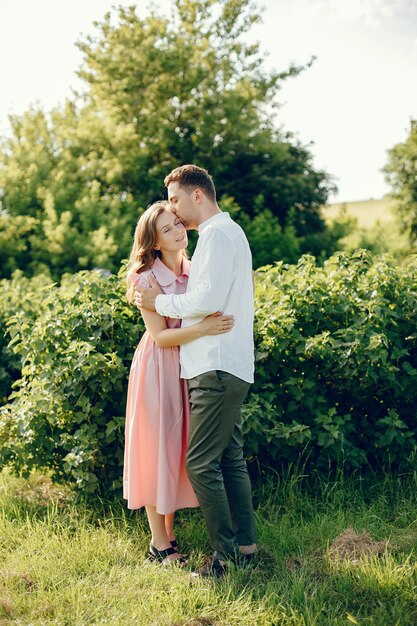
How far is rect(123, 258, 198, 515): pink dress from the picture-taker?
4266 mm

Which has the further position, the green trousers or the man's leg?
the man's leg

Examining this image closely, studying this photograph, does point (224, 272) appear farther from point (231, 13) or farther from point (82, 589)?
point (231, 13)

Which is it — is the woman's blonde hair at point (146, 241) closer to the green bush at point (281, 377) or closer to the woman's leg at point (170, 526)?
the green bush at point (281, 377)

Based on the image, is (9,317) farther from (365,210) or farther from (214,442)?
(365,210)

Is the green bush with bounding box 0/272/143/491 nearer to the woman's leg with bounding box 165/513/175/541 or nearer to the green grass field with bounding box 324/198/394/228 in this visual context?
the woman's leg with bounding box 165/513/175/541

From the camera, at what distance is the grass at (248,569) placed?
3.65 m

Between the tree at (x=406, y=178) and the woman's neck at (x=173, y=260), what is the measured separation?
27974mm

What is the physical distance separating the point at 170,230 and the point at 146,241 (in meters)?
0.17

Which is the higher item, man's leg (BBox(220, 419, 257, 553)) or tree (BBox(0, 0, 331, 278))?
tree (BBox(0, 0, 331, 278))

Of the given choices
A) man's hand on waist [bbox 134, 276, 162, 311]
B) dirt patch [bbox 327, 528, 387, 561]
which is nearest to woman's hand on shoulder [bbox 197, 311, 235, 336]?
man's hand on waist [bbox 134, 276, 162, 311]

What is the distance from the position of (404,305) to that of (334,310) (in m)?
0.60

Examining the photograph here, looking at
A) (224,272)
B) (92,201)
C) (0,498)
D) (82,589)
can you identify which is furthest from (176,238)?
(92,201)

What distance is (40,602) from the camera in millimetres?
3873

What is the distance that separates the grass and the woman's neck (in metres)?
1.65
